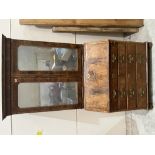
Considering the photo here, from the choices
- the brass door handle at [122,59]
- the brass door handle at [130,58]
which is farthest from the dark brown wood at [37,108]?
the brass door handle at [130,58]

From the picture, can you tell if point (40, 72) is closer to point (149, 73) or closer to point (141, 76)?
point (141, 76)

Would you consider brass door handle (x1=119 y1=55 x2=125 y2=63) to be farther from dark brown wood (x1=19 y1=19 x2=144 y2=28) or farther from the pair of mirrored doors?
dark brown wood (x1=19 y1=19 x2=144 y2=28)

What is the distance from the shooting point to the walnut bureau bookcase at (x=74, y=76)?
2.21m

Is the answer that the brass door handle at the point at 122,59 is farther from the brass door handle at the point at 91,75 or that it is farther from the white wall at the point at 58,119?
the white wall at the point at 58,119

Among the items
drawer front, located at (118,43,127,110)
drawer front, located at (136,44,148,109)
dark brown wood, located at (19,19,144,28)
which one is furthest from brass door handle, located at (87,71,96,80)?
dark brown wood, located at (19,19,144,28)

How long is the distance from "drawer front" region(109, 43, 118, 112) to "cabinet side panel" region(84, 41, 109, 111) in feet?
0.15

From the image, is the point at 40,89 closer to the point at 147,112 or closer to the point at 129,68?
the point at 129,68

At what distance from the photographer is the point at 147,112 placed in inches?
110

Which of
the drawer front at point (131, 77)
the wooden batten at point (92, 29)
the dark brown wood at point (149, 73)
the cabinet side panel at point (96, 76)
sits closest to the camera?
the cabinet side panel at point (96, 76)

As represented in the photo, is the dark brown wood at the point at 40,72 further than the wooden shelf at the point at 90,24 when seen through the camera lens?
No

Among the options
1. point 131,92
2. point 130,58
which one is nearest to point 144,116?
point 131,92

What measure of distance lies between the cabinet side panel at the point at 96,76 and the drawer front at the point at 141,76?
0.42 meters
